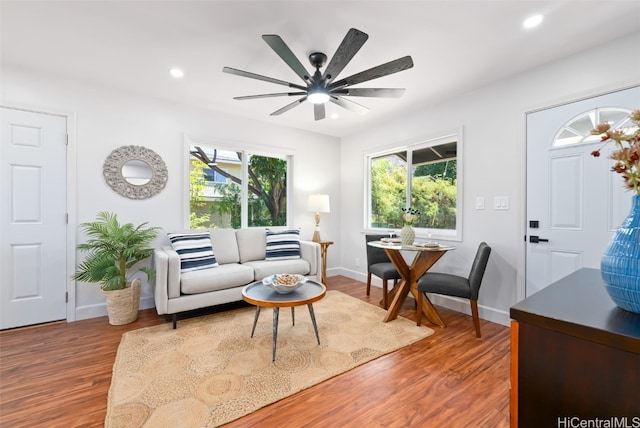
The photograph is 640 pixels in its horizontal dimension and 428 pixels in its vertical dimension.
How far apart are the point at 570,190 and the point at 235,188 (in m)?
3.87

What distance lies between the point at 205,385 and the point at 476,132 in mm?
3508

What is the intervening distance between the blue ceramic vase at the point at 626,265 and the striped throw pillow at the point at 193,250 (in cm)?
314

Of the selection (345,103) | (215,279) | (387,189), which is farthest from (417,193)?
(215,279)

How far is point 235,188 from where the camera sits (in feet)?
13.4

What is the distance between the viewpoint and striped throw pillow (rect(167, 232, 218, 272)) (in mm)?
2975

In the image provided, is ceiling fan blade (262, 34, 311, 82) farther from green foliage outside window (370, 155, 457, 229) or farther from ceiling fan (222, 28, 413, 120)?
green foliage outside window (370, 155, 457, 229)

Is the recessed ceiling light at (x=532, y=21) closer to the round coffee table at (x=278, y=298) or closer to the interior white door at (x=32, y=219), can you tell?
the round coffee table at (x=278, y=298)

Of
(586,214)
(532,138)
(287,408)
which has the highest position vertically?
(532,138)

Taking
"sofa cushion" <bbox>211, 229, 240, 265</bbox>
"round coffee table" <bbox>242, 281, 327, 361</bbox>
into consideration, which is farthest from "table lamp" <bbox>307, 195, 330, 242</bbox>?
"round coffee table" <bbox>242, 281, 327, 361</bbox>

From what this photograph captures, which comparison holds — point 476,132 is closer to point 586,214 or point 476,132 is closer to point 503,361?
point 586,214

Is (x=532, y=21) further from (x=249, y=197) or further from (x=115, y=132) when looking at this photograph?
(x=115, y=132)

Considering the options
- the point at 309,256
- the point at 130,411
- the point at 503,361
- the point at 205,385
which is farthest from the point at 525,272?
the point at 130,411

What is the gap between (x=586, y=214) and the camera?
2.32 metres

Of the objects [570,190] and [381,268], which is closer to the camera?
[570,190]
